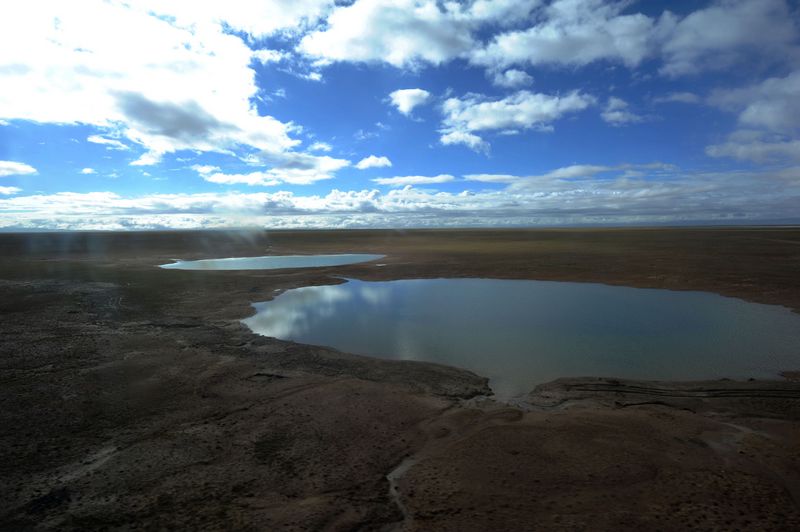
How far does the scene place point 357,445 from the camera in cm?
685

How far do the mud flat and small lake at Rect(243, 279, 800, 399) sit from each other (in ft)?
3.18

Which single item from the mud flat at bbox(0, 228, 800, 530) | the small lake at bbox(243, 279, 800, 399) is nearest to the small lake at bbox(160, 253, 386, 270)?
the small lake at bbox(243, 279, 800, 399)

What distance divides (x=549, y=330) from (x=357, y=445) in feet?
29.7

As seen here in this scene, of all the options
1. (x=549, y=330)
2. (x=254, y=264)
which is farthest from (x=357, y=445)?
(x=254, y=264)

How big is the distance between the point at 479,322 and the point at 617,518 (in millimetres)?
10265

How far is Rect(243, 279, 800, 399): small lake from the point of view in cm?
1056

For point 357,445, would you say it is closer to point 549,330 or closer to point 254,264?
point 549,330

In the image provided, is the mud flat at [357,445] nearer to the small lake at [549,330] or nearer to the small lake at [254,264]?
the small lake at [549,330]

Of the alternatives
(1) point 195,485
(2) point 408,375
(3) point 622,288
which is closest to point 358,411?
(2) point 408,375

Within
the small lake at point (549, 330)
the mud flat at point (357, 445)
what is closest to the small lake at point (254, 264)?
the small lake at point (549, 330)

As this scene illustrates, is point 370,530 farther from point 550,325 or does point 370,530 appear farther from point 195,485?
point 550,325

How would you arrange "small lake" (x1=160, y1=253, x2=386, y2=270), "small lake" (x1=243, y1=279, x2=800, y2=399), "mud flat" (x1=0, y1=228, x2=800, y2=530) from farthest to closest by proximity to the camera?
"small lake" (x1=160, y1=253, x2=386, y2=270), "small lake" (x1=243, y1=279, x2=800, y2=399), "mud flat" (x1=0, y1=228, x2=800, y2=530)

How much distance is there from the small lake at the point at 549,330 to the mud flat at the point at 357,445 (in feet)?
3.18

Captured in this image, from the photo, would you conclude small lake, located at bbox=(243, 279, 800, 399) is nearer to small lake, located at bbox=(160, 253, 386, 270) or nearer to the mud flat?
the mud flat
